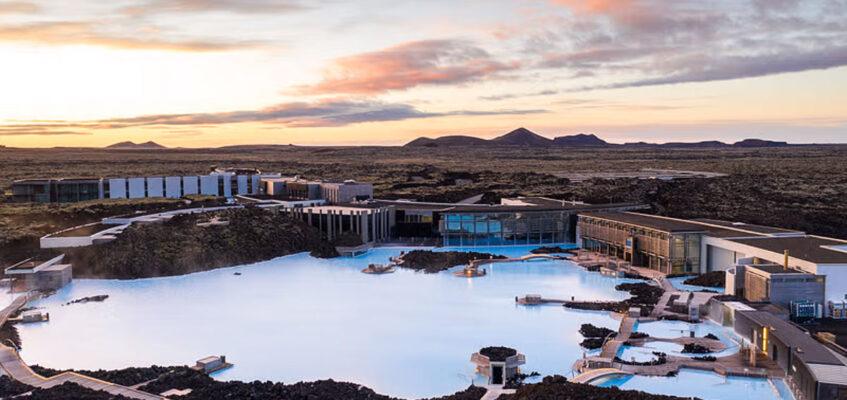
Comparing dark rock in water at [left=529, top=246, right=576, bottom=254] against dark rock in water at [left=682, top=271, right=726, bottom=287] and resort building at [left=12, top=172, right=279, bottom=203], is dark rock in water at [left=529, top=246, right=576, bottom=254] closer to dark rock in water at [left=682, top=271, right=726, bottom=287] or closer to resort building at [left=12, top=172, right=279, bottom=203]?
dark rock in water at [left=682, top=271, right=726, bottom=287]

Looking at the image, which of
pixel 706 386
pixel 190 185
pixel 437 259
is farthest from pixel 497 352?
pixel 190 185

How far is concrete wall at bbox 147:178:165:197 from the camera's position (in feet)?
229

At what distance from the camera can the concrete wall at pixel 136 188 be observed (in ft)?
226

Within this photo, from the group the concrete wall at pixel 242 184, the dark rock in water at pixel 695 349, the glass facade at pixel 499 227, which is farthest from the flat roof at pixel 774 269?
the concrete wall at pixel 242 184

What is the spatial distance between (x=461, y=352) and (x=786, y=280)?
14019 millimetres

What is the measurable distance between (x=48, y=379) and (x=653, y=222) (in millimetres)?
33772

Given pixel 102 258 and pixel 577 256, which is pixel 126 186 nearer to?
pixel 102 258

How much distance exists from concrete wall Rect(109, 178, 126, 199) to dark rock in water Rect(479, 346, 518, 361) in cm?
5644

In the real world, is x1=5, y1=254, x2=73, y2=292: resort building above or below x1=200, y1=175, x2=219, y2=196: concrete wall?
below

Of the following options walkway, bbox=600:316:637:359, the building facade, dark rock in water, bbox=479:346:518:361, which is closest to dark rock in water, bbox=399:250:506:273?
the building facade

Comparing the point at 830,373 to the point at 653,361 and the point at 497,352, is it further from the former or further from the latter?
the point at 497,352

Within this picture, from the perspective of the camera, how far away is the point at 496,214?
49562mm

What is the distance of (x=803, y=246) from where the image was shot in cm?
3219

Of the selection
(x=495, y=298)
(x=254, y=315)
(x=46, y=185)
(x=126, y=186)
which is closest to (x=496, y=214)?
(x=495, y=298)
